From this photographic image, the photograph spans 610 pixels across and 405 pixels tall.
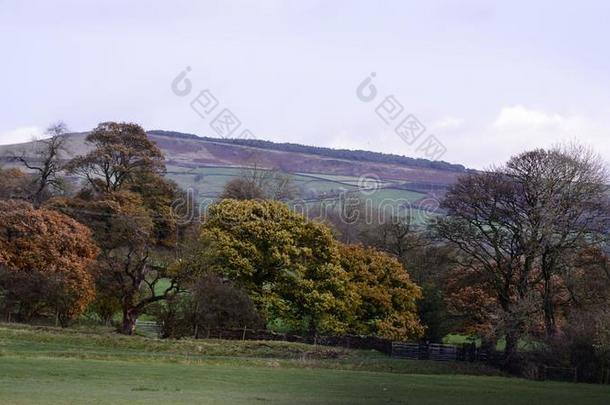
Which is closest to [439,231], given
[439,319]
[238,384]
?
[439,319]

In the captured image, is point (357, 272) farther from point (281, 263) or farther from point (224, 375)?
point (224, 375)

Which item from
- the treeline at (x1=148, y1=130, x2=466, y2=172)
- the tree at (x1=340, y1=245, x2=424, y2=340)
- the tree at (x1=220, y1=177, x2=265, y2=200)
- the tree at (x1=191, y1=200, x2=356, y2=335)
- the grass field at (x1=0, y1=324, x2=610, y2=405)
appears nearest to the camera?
the grass field at (x1=0, y1=324, x2=610, y2=405)

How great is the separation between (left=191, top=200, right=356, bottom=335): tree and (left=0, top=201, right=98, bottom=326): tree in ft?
28.0

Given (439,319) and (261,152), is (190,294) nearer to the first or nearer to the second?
(439,319)

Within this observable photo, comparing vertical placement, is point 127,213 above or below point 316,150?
below

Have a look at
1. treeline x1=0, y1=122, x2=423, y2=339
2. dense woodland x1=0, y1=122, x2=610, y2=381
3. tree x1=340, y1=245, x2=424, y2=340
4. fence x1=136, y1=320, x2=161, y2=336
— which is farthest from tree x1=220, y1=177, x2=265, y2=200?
fence x1=136, y1=320, x2=161, y2=336

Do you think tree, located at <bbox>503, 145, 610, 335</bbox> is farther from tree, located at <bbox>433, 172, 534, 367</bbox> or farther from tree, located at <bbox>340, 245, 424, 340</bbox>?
tree, located at <bbox>340, 245, 424, 340</bbox>

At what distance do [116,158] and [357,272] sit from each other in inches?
1106

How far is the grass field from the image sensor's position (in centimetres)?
2667

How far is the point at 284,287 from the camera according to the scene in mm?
59719

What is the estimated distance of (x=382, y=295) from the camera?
61469 mm

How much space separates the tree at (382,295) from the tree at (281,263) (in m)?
1.92

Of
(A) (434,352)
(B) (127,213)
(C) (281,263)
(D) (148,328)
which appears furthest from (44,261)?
(A) (434,352)

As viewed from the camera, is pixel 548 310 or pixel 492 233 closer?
pixel 548 310
